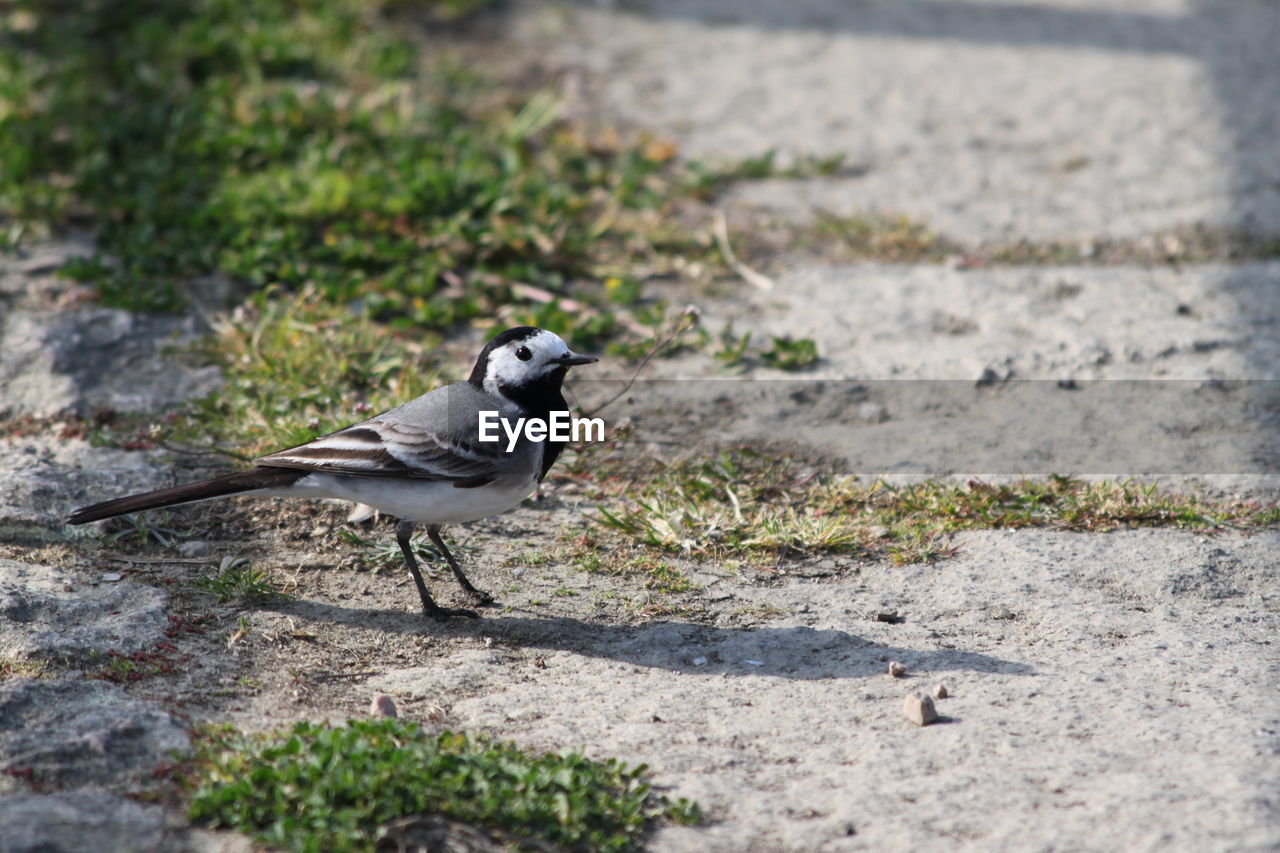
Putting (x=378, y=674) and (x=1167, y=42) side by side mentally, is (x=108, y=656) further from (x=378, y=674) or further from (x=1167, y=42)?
(x=1167, y=42)

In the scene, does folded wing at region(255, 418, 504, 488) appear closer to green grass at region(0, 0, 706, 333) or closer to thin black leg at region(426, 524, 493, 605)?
thin black leg at region(426, 524, 493, 605)

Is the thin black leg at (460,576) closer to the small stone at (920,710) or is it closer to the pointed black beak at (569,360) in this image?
the pointed black beak at (569,360)

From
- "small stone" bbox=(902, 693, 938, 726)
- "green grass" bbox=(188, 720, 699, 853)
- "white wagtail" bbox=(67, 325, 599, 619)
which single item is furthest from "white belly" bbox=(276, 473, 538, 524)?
"small stone" bbox=(902, 693, 938, 726)

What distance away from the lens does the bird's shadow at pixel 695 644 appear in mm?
3910

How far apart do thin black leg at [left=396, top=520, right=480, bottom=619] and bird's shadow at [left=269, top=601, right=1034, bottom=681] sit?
0.10 ft

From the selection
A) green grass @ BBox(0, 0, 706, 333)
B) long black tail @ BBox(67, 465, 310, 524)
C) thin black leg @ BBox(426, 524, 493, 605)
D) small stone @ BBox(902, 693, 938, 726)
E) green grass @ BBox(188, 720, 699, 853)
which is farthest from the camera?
green grass @ BBox(0, 0, 706, 333)

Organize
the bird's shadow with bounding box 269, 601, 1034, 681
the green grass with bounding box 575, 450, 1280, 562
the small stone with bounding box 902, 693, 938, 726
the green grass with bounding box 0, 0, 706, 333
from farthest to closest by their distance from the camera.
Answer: the green grass with bounding box 0, 0, 706, 333 < the green grass with bounding box 575, 450, 1280, 562 < the bird's shadow with bounding box 269, 601, 1034, 681 < the small stone with bounding box 902, 693, 938, 726

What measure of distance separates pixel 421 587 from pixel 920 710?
A: 168 cm

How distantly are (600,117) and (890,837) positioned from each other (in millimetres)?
6341

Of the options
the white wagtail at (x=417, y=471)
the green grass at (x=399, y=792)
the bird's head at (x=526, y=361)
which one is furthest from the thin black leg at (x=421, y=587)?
the green grass at (x=399, y=792)

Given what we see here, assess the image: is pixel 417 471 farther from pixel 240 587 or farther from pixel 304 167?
pixel 304 167

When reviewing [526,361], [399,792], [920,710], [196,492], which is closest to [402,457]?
[526,361]

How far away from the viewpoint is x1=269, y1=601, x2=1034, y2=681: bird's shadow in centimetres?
391

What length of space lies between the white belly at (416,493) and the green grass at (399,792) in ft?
3.43
